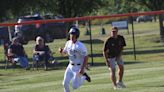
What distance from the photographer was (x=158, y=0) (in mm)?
39250

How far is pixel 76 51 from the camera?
43.4 feet

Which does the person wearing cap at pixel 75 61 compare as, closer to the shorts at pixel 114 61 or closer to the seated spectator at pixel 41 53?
the shorts at pixel 114 61

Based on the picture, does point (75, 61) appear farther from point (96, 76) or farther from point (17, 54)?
point (17, 54)

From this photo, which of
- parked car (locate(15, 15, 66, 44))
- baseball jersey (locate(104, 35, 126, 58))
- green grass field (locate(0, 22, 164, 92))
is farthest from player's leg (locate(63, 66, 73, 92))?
parked car (locate(15, 15, 66, 44))

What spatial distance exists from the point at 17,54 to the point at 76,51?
12.3 m

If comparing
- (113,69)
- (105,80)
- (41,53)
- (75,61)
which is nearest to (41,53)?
(41,53)

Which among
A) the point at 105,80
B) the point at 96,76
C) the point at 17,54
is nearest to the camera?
the point at 105,80

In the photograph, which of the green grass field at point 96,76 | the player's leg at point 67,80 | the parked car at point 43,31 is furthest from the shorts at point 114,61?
the parked car at point 43,31

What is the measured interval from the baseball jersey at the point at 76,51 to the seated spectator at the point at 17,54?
11.7 meters

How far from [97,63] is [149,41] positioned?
1269 centimetres

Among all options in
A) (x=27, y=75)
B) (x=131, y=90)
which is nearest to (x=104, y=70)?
(x=27, y=75)

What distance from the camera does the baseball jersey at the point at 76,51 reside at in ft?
43.3

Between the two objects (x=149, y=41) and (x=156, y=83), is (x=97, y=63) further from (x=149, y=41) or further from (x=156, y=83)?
(x=149, y=41)

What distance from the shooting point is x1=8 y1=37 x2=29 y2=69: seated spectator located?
24938 mm
